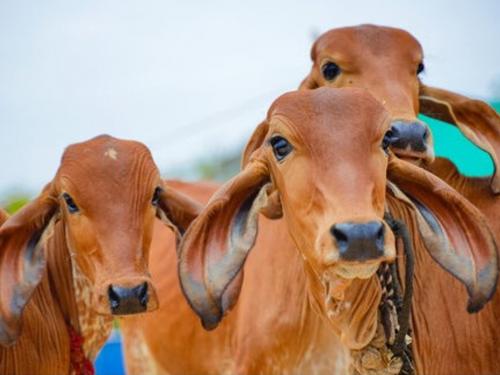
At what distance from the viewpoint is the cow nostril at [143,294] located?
4.49 m

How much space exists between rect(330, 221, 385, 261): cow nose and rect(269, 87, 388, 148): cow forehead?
431 mm

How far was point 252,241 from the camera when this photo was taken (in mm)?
4211

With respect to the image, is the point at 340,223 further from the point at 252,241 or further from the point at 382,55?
the point at 382,55

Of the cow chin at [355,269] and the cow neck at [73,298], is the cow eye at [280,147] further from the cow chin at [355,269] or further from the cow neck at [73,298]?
the cow neck at [73,298]

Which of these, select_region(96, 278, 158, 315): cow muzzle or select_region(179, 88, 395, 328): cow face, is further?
select_region(96, 278, 158, 315): cow muzzle

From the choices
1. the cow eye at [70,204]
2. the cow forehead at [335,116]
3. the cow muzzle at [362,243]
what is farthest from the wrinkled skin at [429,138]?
the cow eye at [70,204]

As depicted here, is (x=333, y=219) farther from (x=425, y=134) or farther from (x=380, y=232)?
(x=425, y=134)

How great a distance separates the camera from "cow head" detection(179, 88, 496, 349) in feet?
12.3

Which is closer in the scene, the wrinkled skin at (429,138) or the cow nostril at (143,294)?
the wrinkled skin at (429,138)

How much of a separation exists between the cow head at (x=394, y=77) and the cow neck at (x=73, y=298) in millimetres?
1580

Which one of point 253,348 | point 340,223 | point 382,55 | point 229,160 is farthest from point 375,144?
point 229,160

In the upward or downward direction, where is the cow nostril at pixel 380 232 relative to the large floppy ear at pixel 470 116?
upward

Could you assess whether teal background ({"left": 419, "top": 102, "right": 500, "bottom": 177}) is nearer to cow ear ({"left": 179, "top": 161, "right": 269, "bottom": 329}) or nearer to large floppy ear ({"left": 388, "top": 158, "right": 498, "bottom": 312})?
large floppy ear ({"left": 388, "top": 158, "right": 498, "bottom": 312})

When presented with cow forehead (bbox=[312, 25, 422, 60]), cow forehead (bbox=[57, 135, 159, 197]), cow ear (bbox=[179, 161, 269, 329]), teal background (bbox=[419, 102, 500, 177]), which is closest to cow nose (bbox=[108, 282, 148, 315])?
cow ear (bbox=[179, 161, 269, 329])
